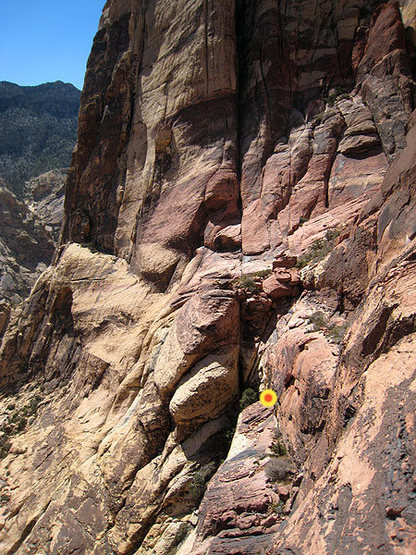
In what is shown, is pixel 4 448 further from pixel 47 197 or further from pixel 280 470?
pixel 47 197

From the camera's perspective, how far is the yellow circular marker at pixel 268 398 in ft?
37.6

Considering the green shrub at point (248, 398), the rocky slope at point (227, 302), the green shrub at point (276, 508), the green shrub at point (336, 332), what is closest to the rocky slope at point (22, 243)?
the rocky slope at point (227, 302)

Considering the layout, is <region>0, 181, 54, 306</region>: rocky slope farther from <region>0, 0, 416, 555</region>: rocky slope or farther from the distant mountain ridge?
<region>0, 0, 416, 555</region>: rocky slope

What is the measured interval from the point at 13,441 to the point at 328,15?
25.0m

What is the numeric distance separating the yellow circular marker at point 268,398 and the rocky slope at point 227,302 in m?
0.30

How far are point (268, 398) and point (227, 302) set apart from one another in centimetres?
325

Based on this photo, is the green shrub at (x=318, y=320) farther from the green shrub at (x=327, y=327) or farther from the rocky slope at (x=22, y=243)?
the rocky slope at (x=22, y=243)

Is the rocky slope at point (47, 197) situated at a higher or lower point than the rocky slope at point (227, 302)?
higher

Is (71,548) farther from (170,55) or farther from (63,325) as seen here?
(170,55)

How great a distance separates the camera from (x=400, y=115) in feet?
→ 48.7

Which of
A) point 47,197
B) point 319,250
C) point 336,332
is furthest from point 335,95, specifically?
point 47,197

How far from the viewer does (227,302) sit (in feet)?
42.8

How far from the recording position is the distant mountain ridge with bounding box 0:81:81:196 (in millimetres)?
78238

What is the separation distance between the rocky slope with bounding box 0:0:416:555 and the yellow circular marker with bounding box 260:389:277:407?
30 cm
